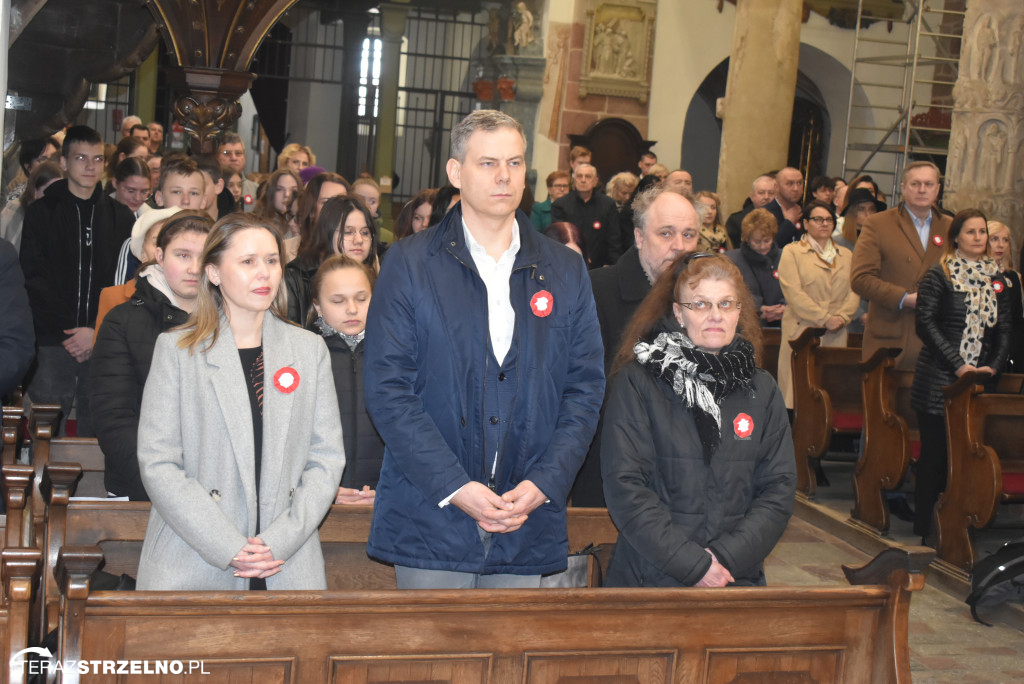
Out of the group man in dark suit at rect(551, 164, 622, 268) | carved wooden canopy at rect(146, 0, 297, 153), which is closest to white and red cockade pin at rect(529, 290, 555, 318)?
carved wooden canopy at rect(146, 0, 297, 153)

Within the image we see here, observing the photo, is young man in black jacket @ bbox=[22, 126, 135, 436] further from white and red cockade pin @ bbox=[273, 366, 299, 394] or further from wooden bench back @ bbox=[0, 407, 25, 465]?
white and red cockade pin @ bbox=[273, 366, 299, 394]

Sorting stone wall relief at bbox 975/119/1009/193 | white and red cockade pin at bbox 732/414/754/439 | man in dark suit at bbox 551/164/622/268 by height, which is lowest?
white and red cockade pin at bbox 732/414/754/439

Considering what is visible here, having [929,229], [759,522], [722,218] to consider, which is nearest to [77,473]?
[759,522]

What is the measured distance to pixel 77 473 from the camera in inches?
117

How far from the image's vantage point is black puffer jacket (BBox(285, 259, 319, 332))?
4258mm

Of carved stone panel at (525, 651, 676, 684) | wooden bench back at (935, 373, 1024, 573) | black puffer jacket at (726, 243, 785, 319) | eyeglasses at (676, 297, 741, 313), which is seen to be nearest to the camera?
carved stone panel at (525, 651, 676, 684)

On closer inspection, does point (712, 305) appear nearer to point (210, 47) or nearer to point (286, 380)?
point (286, 380)

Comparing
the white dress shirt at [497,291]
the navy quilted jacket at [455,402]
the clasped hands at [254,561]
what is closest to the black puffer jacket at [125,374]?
the clasped hands at [254,561]

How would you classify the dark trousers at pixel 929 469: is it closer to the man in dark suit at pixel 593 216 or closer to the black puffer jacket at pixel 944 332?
the black puffer jacket at pixel 944 332

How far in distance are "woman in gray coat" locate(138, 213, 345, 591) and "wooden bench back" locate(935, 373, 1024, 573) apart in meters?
3.52

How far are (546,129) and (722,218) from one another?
2.90 meters

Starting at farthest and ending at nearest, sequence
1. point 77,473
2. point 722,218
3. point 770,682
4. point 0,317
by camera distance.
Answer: point 722,218 → point 0,317 → point 77,473 → point 770,682

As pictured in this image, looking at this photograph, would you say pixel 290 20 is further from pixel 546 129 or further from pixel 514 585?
pixel 514 585

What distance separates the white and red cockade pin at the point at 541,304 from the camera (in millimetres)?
2689
